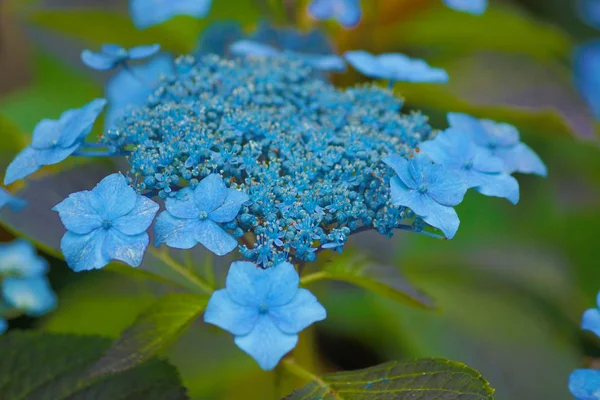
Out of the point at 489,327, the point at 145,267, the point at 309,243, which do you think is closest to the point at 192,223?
the point at 309,243

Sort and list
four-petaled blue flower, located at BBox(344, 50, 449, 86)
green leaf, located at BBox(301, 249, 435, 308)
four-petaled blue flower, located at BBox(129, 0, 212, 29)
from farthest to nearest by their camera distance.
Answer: four-petaled blue flower, located at BBox(129, 0, 212, 29) → four-petaled blue flower, located at BBox(344, 50, 449, 86) → green leaf, located at BBox(301, 249, 435, 308)

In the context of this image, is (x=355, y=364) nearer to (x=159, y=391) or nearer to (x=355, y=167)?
(x=159, y=391)

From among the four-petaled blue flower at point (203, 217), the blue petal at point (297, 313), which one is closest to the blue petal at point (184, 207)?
the four-petaled blue flower at point (203, 217)

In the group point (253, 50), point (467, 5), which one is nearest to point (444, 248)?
point (467, 5)

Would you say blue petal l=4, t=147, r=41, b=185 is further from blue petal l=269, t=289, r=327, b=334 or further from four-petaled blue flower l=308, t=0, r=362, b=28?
four-petaled blue flower l=308, t=0, r=362, b=28

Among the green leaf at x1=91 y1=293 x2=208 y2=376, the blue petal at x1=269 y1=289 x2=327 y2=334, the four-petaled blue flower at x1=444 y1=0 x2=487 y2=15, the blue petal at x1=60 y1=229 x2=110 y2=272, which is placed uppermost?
the four-petaled blue flower at x1=444 y1=0 x2=487 y2=15

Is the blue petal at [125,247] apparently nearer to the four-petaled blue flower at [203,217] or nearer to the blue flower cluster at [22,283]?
the four-petaled blue flower at [203,217]

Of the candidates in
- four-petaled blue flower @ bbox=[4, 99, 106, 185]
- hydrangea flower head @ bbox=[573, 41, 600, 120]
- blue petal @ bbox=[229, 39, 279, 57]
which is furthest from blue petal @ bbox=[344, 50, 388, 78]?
hydrangea flower head @ bbox=[573, 41, 600, 120]
